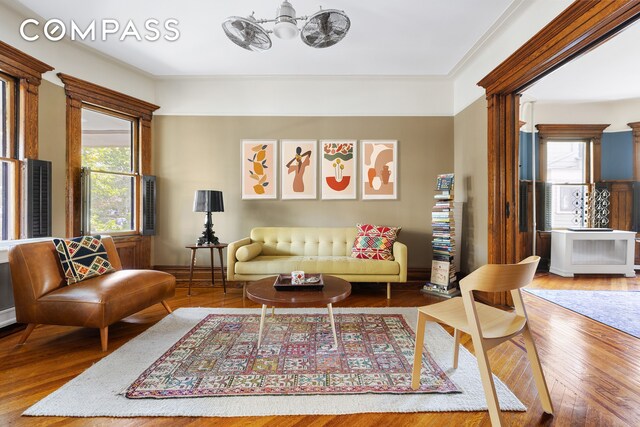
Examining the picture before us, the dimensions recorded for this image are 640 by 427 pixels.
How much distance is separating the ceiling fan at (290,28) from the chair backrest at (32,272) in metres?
2.45

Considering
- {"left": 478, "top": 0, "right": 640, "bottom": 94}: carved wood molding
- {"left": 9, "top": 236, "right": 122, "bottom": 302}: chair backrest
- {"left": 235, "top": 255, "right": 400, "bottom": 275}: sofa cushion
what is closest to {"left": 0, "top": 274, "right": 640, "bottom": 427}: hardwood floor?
{"left": 9, "top": 236, "right": 122, "bottom": 302}: chair backrest

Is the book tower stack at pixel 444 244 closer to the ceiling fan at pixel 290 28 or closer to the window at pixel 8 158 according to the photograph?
the ceiling fan at pixel 290 28

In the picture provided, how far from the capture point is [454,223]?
3674 millimetres

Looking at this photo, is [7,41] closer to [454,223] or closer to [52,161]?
[52,161]

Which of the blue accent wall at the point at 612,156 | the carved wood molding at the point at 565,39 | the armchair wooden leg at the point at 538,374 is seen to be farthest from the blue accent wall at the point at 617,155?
the armchair wooden leg at the point at 538,374

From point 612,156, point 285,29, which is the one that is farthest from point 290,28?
point 612,156

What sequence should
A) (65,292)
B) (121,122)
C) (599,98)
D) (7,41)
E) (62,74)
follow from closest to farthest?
(65,292) < (7,41) < (62,74) < (121,122) < (599,98)

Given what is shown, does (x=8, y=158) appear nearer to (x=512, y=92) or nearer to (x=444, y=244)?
(x=444, y=244)

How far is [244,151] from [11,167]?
8.19 ft

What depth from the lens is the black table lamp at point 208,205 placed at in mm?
3699

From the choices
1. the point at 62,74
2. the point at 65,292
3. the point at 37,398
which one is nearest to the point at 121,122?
the point at 62,74

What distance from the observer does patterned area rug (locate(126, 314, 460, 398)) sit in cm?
170

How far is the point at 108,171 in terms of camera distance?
3756 millimetres

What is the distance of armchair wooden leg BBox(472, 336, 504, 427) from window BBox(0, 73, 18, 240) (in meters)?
4.23
